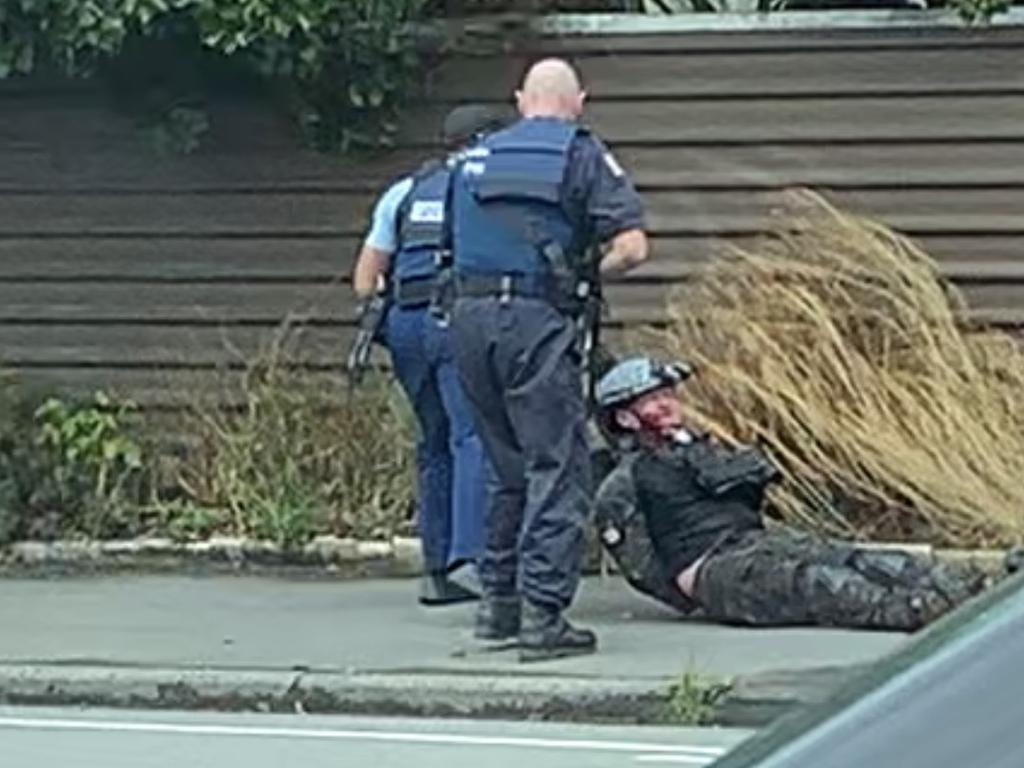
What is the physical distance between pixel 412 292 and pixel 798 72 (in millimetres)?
2869

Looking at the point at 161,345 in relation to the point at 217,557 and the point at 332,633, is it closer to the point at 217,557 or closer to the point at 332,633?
the point at 217,557

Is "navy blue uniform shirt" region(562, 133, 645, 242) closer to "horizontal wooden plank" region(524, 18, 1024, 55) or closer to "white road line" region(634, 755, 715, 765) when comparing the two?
"white road line" region(634, 755, 715, 765)

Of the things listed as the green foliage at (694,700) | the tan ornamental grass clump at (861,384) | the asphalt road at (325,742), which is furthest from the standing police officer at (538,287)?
the tan ornamental grass clump at (861,384)

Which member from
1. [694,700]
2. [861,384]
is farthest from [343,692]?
[861,384]

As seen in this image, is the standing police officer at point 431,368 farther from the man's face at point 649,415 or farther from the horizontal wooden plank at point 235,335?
the horizontal wooden plank at point 235,335

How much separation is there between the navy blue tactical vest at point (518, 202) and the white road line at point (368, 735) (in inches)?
57.7

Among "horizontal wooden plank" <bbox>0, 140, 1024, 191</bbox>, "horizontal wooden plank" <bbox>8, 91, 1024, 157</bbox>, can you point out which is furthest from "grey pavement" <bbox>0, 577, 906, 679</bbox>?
"horizontal wooden plank" <bbox>8, 91, 1024, 157</bbox>

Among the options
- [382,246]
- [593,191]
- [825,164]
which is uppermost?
[593,191]

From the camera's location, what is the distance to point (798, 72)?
12.8m

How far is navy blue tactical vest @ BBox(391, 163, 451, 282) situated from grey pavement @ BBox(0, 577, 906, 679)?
129 cm

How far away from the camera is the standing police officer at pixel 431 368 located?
10438mm

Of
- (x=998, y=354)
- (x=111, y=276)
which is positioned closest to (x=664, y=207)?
(x=998, y=354)

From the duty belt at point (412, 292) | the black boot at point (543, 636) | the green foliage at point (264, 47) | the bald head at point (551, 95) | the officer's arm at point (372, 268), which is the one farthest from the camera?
the green foliage at point (264, 47)

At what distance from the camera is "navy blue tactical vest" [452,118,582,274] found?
947 cm
